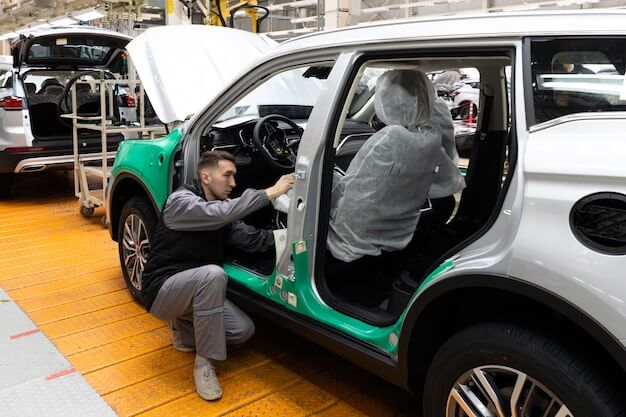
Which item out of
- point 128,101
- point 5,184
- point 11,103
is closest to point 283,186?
point 128,101

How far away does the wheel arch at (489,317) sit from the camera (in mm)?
1432

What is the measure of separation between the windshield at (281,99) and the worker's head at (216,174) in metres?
0.78

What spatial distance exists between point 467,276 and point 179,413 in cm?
145

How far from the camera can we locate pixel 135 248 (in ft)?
11.2

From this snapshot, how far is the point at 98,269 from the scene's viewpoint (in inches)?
167

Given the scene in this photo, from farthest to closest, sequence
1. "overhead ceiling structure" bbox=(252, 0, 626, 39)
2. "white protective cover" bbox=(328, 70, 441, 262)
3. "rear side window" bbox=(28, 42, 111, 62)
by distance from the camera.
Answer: "overhead ceiling structure" bbox=(252, 0, 626, 39) → "rear side window" bbox=(28, 42, 111, 62) → "white protective cover" bbox=(328, 70, 441, 262)

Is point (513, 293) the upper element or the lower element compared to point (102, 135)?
upper

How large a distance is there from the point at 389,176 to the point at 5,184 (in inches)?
226

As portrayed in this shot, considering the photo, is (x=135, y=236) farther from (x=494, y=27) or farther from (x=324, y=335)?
(x=494, y=27)

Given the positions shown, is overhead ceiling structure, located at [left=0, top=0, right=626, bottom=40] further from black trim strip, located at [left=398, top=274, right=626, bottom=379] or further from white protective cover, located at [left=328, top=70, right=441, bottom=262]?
black trim strip, located at [left=398, top=274, right=626, bottom=379]

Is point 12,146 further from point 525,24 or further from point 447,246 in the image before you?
point 525,24

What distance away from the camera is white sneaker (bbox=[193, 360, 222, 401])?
2.52 m

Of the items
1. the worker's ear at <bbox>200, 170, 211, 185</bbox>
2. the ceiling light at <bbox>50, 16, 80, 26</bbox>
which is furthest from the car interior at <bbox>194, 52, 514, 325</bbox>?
the ceiling light at <bbox>50, 16, 80, 26</bbox>

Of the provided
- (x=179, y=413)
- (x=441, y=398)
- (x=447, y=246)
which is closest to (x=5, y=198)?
(x=179, y=413)
